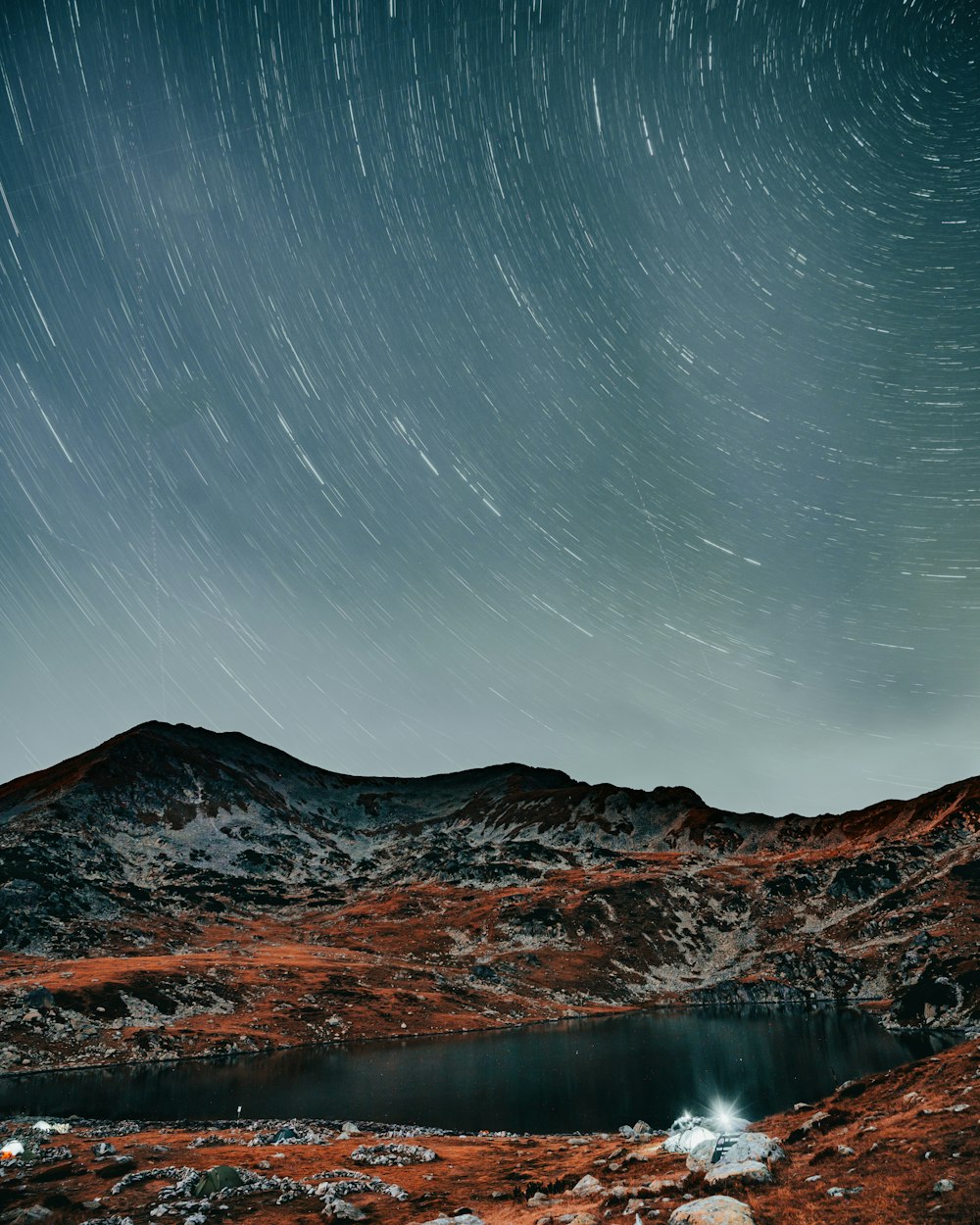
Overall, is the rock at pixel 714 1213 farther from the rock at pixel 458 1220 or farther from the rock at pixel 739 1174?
the rock at pixel 458 1220

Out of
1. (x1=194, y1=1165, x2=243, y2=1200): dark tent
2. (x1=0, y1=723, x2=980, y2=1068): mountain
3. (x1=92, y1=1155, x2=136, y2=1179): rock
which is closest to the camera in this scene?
(x1=194, y1=1165, x2=243, y2=1200): dark tent

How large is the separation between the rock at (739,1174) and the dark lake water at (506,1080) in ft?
104

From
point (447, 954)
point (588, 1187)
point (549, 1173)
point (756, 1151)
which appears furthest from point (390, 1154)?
point (447, 954)

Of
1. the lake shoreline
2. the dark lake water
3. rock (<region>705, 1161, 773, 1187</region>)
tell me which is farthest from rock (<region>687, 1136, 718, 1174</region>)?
the lake shoreline

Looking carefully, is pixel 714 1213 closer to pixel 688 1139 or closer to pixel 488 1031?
pixel 688 1139

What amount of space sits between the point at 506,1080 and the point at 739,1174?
183 ft

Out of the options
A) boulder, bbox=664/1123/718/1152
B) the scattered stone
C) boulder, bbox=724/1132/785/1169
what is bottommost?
the scattered stone

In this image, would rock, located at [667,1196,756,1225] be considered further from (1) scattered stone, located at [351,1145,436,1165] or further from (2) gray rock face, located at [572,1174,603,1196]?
(1) scattered stone, located at [351,1145,436,1165]

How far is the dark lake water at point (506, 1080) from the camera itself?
5716 centimetres

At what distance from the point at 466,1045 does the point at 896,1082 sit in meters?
73.6

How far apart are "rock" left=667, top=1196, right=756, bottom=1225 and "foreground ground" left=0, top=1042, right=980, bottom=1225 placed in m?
1.07

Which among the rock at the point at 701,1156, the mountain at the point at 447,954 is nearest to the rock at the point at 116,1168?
the rock at the point at 701,1156

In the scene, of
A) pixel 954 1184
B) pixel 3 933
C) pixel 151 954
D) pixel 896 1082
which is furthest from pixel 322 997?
pixel 954 1184

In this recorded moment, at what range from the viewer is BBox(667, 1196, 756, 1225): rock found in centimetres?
1844
